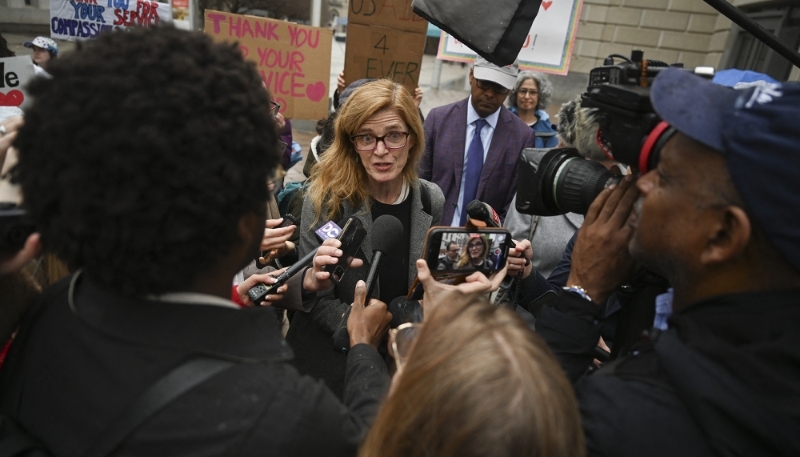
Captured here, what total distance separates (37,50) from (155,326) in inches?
236

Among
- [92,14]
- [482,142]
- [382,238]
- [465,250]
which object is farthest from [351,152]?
[92,14]

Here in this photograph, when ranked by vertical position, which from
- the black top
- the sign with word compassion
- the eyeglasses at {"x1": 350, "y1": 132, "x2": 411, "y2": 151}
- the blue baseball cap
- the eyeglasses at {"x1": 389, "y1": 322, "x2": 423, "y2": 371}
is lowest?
the black top

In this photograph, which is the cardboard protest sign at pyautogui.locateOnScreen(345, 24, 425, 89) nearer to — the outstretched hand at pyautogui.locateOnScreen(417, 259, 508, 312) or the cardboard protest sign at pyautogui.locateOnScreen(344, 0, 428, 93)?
the cardboard protest sign at pyautogui.locateOnScreen(344, 0, 428, 93)

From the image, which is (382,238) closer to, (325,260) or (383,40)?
(325,260)

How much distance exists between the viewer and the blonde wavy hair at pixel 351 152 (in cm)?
224

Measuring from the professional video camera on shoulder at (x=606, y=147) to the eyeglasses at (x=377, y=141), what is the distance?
805 mm

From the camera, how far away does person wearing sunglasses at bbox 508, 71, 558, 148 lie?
16.3 ft

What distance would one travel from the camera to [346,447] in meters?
0.90

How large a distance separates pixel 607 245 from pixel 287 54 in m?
3.93

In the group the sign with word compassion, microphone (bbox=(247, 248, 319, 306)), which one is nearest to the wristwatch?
microphone (bbox=(247, 248, 319, 306))

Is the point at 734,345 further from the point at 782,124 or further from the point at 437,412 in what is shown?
the point at 437,412

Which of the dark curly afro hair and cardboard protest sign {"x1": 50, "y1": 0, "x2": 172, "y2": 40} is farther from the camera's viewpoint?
cardboard protest sign {"x1": 50, "y1": 0, "x2": 172, "y2": 40}

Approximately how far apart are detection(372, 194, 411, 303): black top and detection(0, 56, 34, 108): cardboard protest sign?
2.53 m

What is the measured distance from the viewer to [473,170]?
11.6 feet
